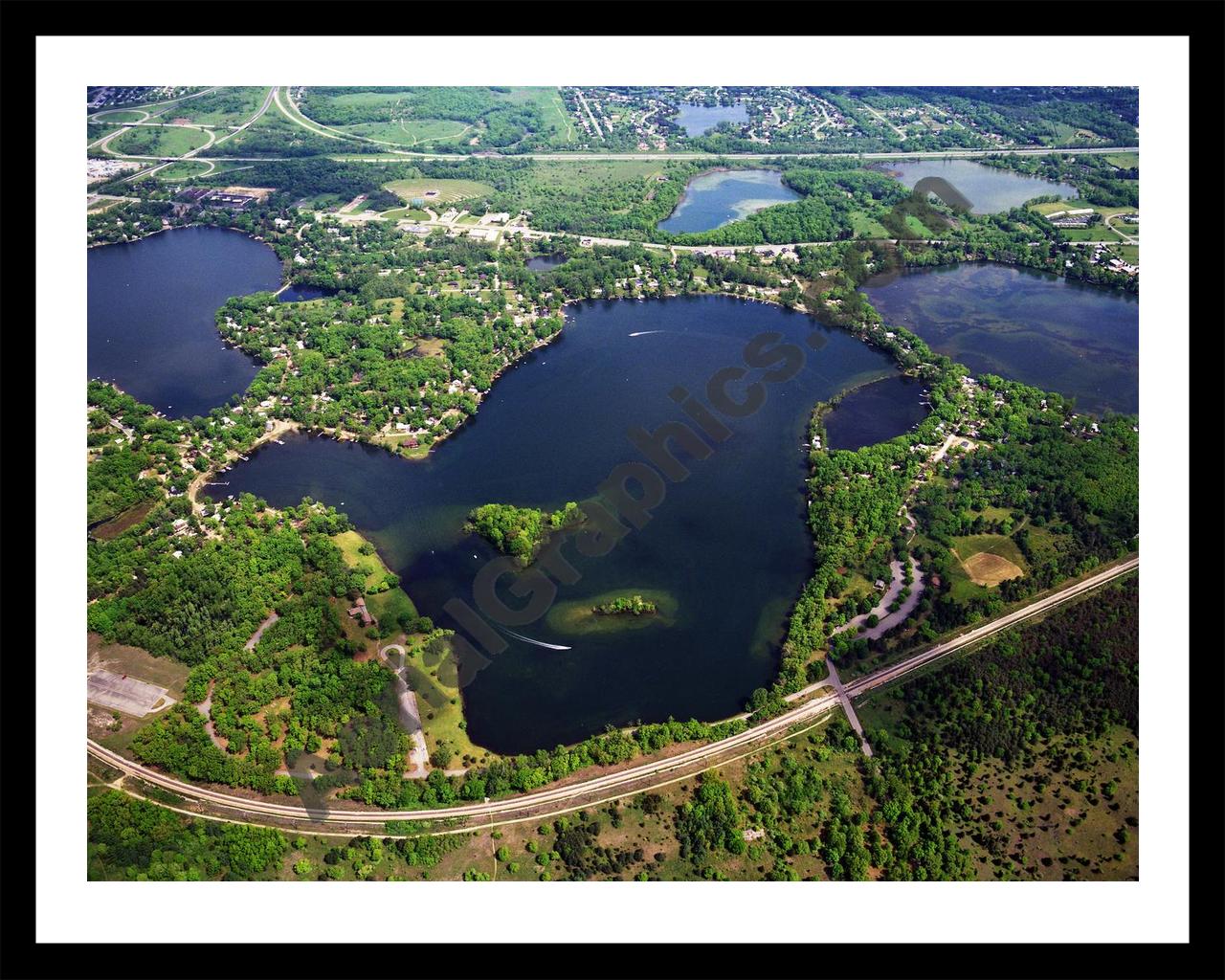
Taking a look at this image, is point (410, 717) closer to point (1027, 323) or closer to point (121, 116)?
point (1027, 323)

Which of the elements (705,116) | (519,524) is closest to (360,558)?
(519,524)

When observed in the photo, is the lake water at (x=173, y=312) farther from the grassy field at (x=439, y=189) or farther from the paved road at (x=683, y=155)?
the paved road at (x=683, y=155)

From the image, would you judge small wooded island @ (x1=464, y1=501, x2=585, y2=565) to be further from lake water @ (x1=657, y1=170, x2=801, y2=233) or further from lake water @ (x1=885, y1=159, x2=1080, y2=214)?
lake water @ (x1=885, y1=159, x2=1080, y2=214)

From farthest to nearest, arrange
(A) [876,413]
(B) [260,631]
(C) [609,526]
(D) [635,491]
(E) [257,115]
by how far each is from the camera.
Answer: (E) [257,115] < (A) [876,413] < (D) [635,491] < (C) [609,526] < (B) [260,631]

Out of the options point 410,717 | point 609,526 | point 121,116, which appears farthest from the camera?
point 121,116

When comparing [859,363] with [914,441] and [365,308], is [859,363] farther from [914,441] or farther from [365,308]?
[365,308]

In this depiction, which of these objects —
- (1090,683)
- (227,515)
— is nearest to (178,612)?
(227,515)
